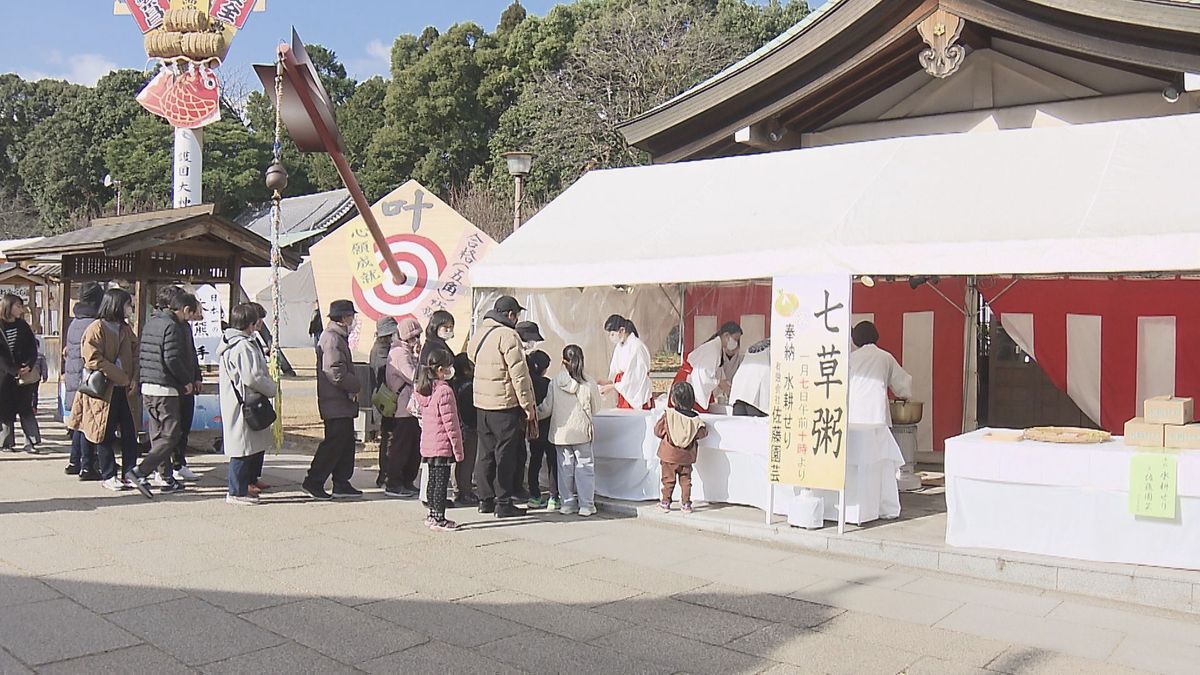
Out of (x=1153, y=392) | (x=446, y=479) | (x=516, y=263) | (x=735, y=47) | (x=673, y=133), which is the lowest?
(x=446, y=479)

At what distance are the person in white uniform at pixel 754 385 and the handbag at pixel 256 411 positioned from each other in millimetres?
3864

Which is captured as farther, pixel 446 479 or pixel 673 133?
pixel 673 133

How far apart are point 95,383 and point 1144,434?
25.7ft

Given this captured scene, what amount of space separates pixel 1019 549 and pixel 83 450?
7.80 m

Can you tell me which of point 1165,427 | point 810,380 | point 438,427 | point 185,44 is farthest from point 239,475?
point 185,44

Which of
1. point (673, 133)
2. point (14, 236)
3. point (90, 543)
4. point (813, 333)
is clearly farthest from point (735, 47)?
point (14, 236)

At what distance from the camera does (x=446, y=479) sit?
23.0 ft

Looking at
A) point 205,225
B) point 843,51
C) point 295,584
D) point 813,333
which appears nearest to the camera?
point 295,584

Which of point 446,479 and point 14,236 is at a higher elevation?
point 14,236

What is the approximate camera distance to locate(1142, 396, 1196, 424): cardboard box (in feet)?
19.7

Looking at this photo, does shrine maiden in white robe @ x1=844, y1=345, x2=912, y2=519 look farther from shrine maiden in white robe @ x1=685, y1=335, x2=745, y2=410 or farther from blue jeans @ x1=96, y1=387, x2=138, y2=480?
blue jeans @ x1=96, y1=387, x2=138, y2=480

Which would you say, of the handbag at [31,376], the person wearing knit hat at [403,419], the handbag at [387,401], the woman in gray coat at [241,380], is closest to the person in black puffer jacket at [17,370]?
the handbag at [31,376]

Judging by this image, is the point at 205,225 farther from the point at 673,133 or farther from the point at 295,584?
the point at 295,584

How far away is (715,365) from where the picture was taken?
9.07m
